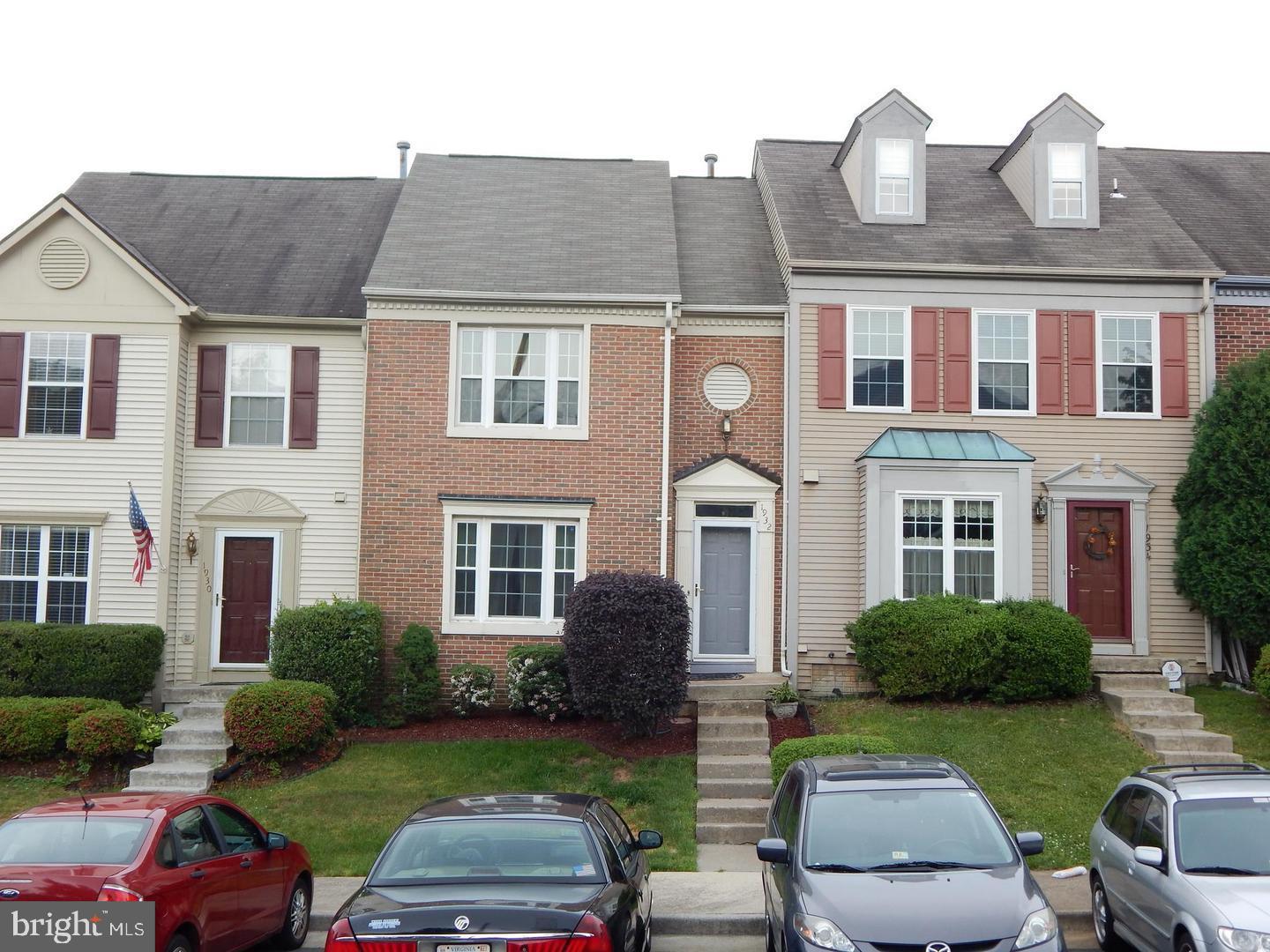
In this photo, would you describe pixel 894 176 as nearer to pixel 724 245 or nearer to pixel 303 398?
pixel 724 245

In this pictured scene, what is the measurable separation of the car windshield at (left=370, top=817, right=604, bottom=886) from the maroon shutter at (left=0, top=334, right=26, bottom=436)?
486 inches

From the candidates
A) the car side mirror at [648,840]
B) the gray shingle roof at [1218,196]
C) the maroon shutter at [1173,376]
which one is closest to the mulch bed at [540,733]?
the car side mirror at [648,840]

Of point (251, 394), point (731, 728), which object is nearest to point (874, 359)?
point (731, 728)

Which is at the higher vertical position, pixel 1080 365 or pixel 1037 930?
pixel 1080 365

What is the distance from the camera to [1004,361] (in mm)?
17375

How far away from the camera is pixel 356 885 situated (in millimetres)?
11273

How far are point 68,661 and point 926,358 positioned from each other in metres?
12.6

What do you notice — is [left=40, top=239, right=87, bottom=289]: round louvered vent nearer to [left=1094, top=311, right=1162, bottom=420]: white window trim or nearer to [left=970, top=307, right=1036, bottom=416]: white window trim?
[left=970, top=307, right=1036, bottom=416]: white window trim

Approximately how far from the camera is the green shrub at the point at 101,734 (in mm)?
14055

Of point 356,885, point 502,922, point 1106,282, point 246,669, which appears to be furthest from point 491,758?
point 1106,282

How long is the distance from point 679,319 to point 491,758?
284 inches

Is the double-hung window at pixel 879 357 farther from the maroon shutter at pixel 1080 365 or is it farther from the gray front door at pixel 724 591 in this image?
the gray front door at pixel 724 591

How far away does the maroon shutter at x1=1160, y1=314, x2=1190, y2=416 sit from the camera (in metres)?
17.3

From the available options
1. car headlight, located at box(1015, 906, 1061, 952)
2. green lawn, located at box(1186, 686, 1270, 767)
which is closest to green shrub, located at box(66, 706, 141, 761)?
car headlight, located at box(1015, 906, 1061, 952)
